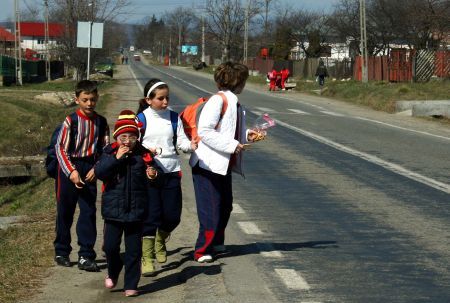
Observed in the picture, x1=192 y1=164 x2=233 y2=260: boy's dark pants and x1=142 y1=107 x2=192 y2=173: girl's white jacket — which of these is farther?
x1=192 y1=164 x2=233 y2=260: boy's dark pants

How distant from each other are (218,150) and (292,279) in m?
1.15

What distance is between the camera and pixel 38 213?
10164 mm

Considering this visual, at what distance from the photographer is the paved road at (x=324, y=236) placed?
6.34 m

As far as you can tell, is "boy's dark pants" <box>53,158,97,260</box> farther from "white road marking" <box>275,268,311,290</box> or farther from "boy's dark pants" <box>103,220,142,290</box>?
"white road marking" <box>275,268,311,290</box>

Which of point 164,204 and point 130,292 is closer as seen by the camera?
point 130,292

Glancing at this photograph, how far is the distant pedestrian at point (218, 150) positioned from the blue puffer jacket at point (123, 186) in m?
0.96

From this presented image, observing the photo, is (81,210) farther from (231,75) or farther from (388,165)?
(388,165)

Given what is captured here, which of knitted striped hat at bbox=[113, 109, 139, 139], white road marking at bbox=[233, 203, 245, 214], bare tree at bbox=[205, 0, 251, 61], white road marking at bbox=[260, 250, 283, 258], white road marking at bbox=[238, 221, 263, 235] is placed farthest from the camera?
bare tree at bbox=[205, 0, 251, 61]

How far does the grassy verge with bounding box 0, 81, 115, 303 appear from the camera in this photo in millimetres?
6762

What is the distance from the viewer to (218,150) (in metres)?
6.95

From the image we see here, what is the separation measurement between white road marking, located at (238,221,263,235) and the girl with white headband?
5.63 ft

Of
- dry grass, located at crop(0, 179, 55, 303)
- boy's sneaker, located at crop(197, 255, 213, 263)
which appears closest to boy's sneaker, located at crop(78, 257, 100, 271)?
dry grass, located at crop(0, 179, 55, 303)

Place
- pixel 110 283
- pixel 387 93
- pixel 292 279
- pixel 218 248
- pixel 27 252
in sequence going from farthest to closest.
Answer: pixel 387 93
pixel 27 252
pixel 218 248
pixel 292 279
pixel 110 283

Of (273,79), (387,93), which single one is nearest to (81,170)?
(387,93)
